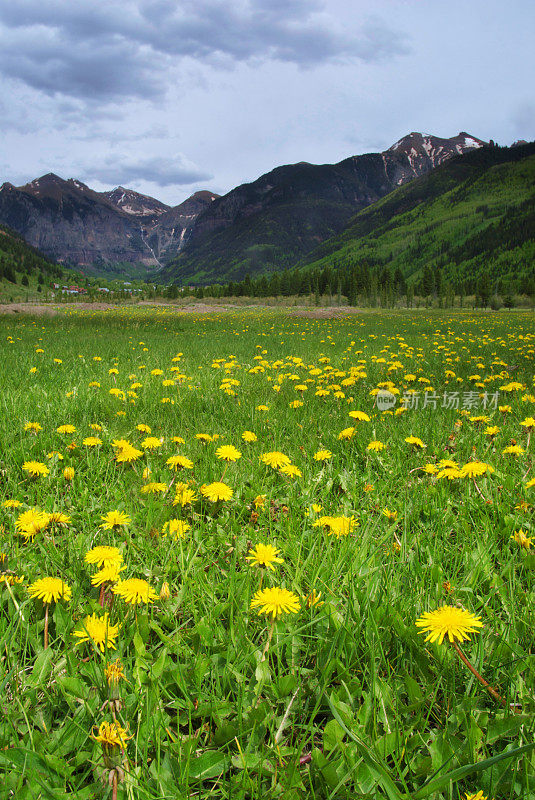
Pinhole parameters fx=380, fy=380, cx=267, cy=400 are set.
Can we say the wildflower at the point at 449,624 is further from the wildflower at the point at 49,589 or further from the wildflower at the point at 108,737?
the wildflower at the point at 49,589

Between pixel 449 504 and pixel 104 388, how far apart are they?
434 cm

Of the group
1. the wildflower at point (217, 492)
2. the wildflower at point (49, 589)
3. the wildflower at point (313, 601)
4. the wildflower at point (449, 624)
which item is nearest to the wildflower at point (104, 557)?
the wildflower at point (49, 589)

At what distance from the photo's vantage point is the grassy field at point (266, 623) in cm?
95

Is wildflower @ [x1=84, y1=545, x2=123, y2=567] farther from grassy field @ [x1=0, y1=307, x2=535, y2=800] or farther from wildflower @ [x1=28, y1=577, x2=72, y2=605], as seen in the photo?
wildflower @ [x1=28, y1=577, x2=72, y2=605]

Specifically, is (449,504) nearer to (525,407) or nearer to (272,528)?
(272,528)

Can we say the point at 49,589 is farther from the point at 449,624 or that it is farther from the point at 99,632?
the point at 449,624

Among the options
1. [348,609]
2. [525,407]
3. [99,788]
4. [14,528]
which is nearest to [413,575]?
[348,609]

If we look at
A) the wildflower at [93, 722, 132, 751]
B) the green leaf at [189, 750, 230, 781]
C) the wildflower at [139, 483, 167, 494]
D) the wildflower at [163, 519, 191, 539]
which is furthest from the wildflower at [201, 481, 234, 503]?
the wildflower at [93, 722, 132, 751]

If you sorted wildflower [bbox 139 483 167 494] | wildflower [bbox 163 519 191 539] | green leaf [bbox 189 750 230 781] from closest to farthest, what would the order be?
green leaf [bbox 189 750 230 781]
wildflower [bbox 163 519 191 539]
wildflower [bbox 139 483 167 494]

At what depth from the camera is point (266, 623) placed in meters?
1.42

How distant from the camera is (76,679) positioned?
112 centimetres

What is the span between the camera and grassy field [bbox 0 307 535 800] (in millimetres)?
950

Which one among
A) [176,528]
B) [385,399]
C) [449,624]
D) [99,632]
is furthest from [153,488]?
[385,399]

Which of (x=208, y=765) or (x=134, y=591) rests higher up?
(x=134, y=591)
